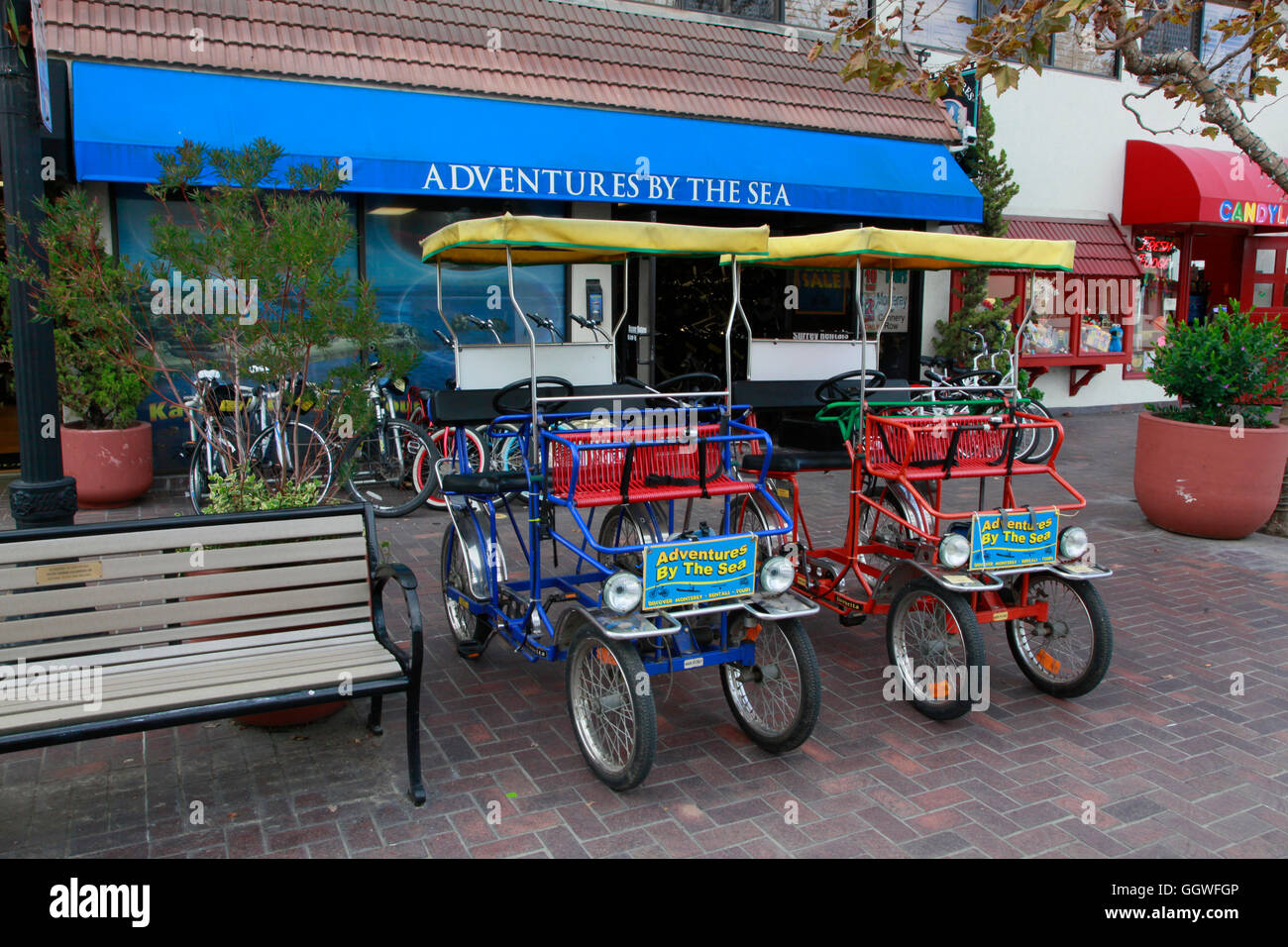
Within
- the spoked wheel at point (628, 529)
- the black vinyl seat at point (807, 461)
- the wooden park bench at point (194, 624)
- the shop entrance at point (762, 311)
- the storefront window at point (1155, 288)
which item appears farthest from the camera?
the storefront window at point (1155, 288)

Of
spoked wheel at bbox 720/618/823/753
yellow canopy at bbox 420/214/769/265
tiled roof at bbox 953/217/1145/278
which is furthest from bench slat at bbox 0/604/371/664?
tiled roof at bbox 953/217/1145/278

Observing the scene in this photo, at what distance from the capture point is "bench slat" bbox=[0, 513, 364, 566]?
375 centimetres

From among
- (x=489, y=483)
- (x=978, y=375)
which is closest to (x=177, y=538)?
(x=489, y=483)

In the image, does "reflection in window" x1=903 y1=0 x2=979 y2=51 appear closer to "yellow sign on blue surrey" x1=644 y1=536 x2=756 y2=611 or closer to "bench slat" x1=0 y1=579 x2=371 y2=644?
"yellow sign on blue surrey" x1=644 y1=536 x2=756 y2=611

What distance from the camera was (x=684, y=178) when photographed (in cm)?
1052

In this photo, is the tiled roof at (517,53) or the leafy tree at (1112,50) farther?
the tiled roof at (517,53)

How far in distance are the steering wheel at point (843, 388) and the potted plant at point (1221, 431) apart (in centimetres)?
321

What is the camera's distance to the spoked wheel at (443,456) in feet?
28.8

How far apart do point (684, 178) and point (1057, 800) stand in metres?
8.02

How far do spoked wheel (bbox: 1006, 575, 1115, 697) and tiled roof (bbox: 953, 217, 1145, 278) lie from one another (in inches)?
425

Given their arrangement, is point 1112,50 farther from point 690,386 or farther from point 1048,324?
point 1048,324

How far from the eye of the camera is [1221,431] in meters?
7.82

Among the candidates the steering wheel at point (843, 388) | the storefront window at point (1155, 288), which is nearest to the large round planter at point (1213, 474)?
the steering wheel at point (843, 388)

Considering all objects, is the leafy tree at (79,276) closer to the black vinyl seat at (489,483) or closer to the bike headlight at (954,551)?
the black vinyl seat at (489,483)
